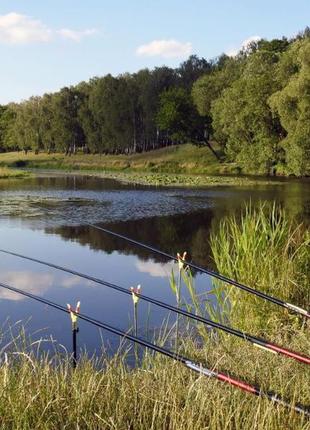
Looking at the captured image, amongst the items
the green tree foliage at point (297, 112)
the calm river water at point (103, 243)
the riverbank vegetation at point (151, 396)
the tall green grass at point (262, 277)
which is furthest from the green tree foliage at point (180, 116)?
the riverbank vegetation at point (151, 396)

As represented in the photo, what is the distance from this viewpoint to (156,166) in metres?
57.8

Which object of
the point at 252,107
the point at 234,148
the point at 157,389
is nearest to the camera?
the point at 157,389

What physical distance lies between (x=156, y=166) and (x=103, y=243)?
41616 millimetres

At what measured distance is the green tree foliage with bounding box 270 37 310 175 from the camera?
36.2 m

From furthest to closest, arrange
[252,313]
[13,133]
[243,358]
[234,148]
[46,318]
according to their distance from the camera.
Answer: [13,133], [234,148], [46,318], [252,313], [243,358]

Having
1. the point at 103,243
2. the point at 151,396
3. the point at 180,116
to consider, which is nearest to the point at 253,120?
the point at 180,116

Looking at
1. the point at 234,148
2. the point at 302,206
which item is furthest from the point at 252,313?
the point at 234,148

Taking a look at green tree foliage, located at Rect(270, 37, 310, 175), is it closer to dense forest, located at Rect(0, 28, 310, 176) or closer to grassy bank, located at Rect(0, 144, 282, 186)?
dense forest, located at Rect(0, 28, 310, 176)

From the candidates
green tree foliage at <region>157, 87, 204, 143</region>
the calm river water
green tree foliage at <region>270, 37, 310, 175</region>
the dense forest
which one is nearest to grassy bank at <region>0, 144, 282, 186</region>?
the dense forest

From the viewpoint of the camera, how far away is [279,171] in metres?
44.4

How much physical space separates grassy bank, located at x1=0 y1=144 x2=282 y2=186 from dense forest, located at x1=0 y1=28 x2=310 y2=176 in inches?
66.9

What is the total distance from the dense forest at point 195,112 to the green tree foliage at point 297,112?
0.06 m

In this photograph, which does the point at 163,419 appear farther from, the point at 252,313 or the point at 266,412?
the point at 252,313

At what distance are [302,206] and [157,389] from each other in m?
21.2
